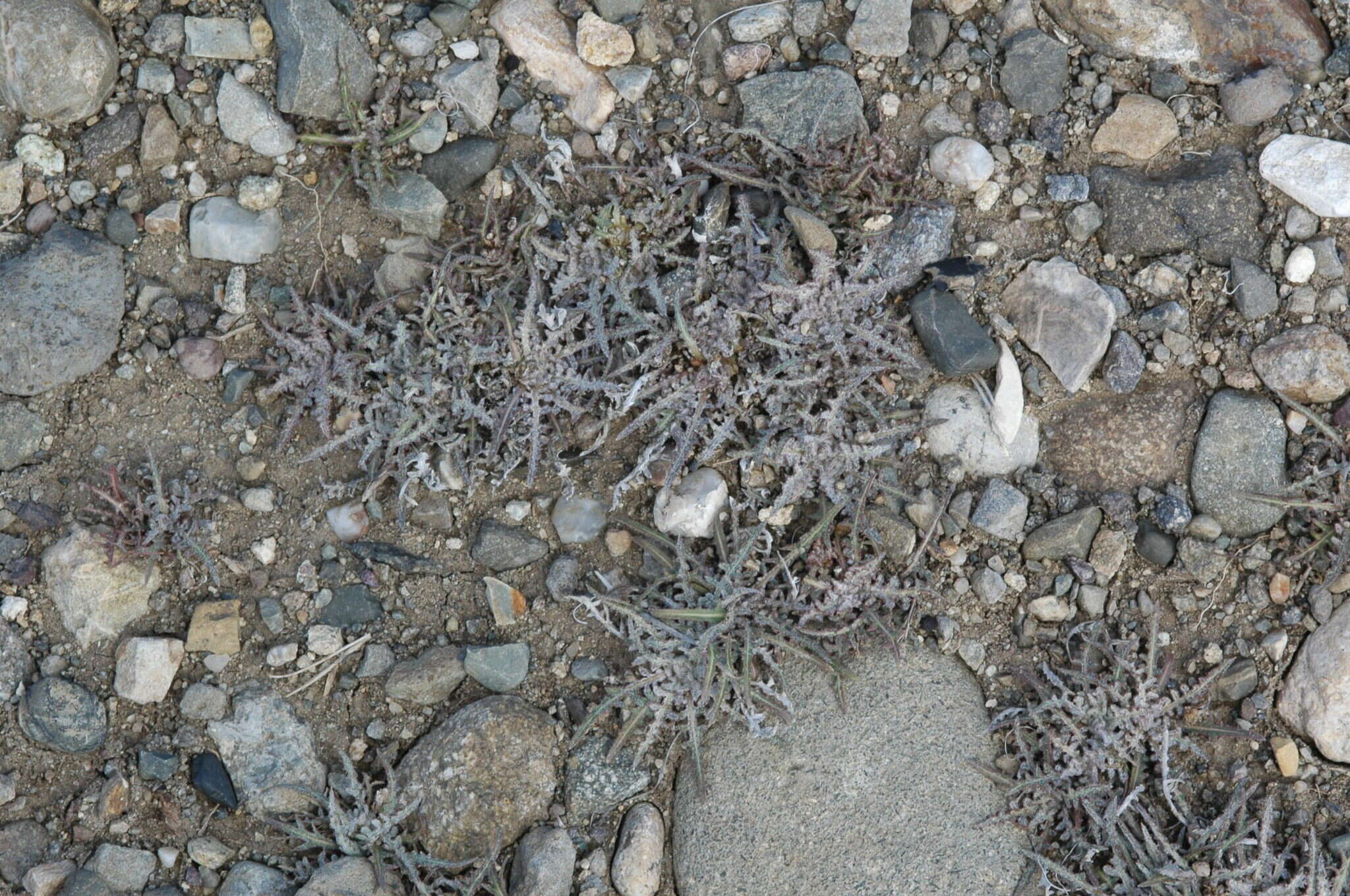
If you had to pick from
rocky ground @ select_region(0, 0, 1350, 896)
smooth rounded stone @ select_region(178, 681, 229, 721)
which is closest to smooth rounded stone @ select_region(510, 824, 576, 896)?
rocky ground @ select_region(0, 0, 1350, 896)

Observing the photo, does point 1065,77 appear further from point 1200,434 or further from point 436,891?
point 436,891

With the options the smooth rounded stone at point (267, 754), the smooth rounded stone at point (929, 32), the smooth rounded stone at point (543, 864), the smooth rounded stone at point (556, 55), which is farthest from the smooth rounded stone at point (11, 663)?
the smooth rounded stone at point (929, 32)

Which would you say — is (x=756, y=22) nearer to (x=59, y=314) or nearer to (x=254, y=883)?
(x=59, y=314)

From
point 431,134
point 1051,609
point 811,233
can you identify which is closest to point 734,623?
point 1051,609

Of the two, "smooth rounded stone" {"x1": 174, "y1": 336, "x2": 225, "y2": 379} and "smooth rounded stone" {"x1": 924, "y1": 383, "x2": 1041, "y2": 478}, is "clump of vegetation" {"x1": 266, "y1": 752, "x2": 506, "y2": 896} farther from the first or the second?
"smooth rounded stone" {"x1": 924, "y1": 383, "x2": 1041, "y2": 478}

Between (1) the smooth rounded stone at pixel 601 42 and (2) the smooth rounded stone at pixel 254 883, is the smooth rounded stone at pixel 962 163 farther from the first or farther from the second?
(2) the smooth rounded stone at pixel 254 883
